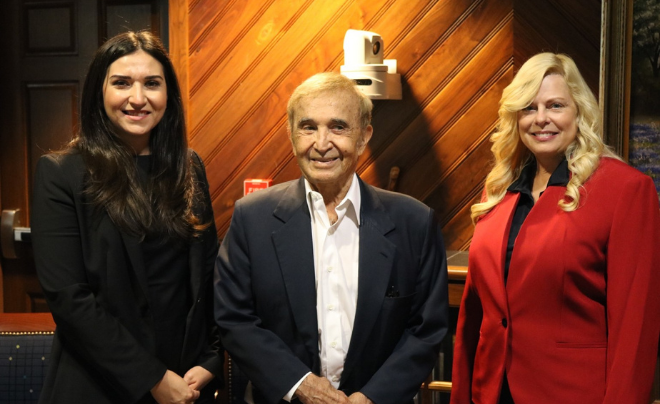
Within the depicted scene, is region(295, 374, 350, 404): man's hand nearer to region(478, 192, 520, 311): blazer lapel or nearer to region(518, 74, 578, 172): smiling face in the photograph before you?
region(478, 192, 520, 311): blazer lapel

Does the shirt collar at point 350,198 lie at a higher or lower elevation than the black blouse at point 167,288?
higher

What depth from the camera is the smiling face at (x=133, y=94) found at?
196 centimetres

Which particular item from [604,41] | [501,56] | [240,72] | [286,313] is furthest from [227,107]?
[286,313]

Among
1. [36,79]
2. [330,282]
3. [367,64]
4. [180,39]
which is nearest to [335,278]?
[330,282]

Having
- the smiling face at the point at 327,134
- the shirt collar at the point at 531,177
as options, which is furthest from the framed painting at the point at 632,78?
the smiling face at the point at 327,134

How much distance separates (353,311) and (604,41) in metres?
1.62

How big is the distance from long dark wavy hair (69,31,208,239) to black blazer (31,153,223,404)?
0.13 ft

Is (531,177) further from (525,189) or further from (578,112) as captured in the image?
(578,112)

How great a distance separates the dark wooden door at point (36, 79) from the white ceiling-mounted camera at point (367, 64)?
1119 millimetres

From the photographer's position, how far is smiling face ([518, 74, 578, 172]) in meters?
1.99

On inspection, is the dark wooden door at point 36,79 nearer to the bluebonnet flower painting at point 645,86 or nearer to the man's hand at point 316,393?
the bluebonnet flower painting at point 645,86

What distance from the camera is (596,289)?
1.90m

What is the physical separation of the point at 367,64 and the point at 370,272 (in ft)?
5.51

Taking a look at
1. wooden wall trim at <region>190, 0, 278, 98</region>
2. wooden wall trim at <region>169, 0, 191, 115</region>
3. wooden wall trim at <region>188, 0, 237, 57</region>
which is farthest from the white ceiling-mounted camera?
wooden wall trim at <region>169, 0, 191, 115</region>
